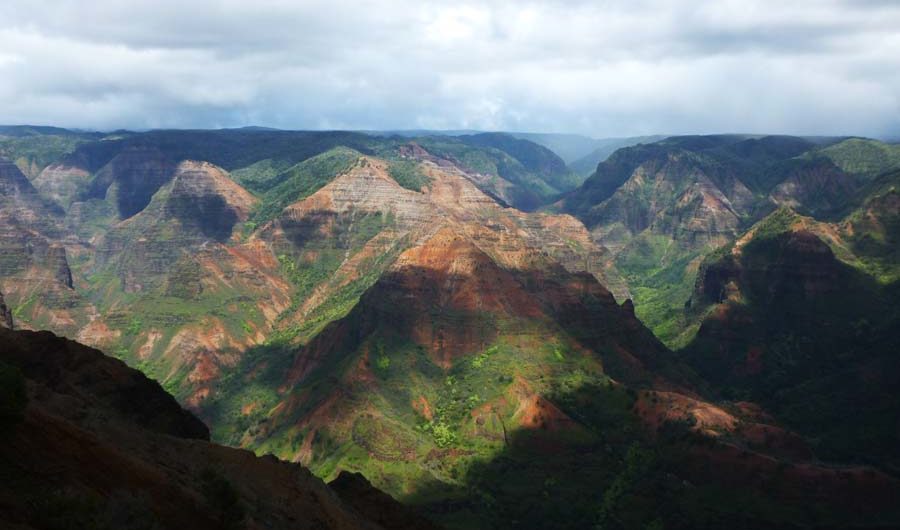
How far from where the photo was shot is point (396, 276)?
595 feet

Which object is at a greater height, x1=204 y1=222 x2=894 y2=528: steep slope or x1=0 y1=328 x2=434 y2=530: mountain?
x1=0 y1=328 x2=434 y2=530: mountain

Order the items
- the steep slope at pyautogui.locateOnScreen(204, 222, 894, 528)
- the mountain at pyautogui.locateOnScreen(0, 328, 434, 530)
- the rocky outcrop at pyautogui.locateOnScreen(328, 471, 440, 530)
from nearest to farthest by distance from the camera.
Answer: the mountain at pyautogui.locateOnScreen(0, 328, 434, 530), the rocky outcrop at pyautogui.locateOnScreen(328, 471, 440, 530), the steep slope at pyautogui.locateOnScreen(204, 222, 894, 528)

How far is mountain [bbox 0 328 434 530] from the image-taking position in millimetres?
34906

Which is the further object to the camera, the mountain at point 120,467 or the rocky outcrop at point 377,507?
the rocky outcrop at point 377,507

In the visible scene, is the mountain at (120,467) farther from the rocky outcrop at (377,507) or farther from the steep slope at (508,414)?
the steep slope at (508,414)

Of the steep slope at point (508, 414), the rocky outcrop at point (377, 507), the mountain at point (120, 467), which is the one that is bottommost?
the steep slope at point (508, 414)

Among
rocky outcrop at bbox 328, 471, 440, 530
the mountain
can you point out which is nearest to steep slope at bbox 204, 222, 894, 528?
rocky outcrop at bbox 328, 471, 440, 530

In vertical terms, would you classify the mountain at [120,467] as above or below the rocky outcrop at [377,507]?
above

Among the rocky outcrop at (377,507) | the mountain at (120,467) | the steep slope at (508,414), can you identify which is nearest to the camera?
the mountain at (120,467)

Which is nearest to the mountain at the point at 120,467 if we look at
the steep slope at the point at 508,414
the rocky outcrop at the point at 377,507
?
the rocky outcrop at the point at 377,507

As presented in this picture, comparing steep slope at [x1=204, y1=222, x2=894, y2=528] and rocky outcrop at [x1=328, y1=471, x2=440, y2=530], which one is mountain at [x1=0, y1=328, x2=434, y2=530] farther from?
steep slope at [x1=204, y1=222, x2=894, y2=528]

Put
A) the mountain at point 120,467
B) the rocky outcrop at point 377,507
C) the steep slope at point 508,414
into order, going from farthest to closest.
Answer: the steep slope at point 508,414, the rocky outcrop at point 377,507, the mountain at point 120,467

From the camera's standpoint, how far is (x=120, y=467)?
41031mm

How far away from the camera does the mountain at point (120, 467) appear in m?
34.9
